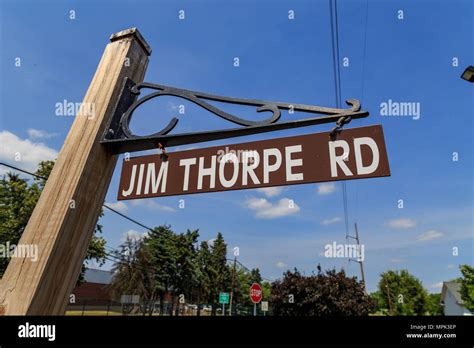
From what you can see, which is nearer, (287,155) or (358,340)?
(287,155)

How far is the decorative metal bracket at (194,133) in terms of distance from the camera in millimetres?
1465

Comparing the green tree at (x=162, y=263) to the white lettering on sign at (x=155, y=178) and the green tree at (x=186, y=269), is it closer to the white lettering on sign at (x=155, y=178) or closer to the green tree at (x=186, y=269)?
the green tree at (x=186, y=269)

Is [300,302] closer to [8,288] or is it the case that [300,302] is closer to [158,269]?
[8,288]

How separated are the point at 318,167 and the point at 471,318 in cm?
217

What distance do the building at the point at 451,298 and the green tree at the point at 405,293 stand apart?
295cm

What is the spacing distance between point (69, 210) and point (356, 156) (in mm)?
1485

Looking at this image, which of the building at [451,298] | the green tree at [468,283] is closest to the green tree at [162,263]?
the green tree at [468,283]

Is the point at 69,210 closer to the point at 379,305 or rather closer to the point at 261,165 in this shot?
the point at 261,165

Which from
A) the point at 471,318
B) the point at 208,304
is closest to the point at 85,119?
the point at 471,318

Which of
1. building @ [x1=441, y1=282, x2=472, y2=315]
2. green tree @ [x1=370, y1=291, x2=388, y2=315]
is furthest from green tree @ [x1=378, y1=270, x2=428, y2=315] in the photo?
building @ [x1=441, y1=282, x2=472, y2=315]

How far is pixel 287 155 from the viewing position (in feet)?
4.94

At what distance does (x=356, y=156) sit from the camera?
1373 mm

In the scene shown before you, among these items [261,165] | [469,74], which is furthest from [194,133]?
[469,74]

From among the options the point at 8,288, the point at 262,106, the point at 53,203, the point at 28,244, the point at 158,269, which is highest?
the point at 158,269
